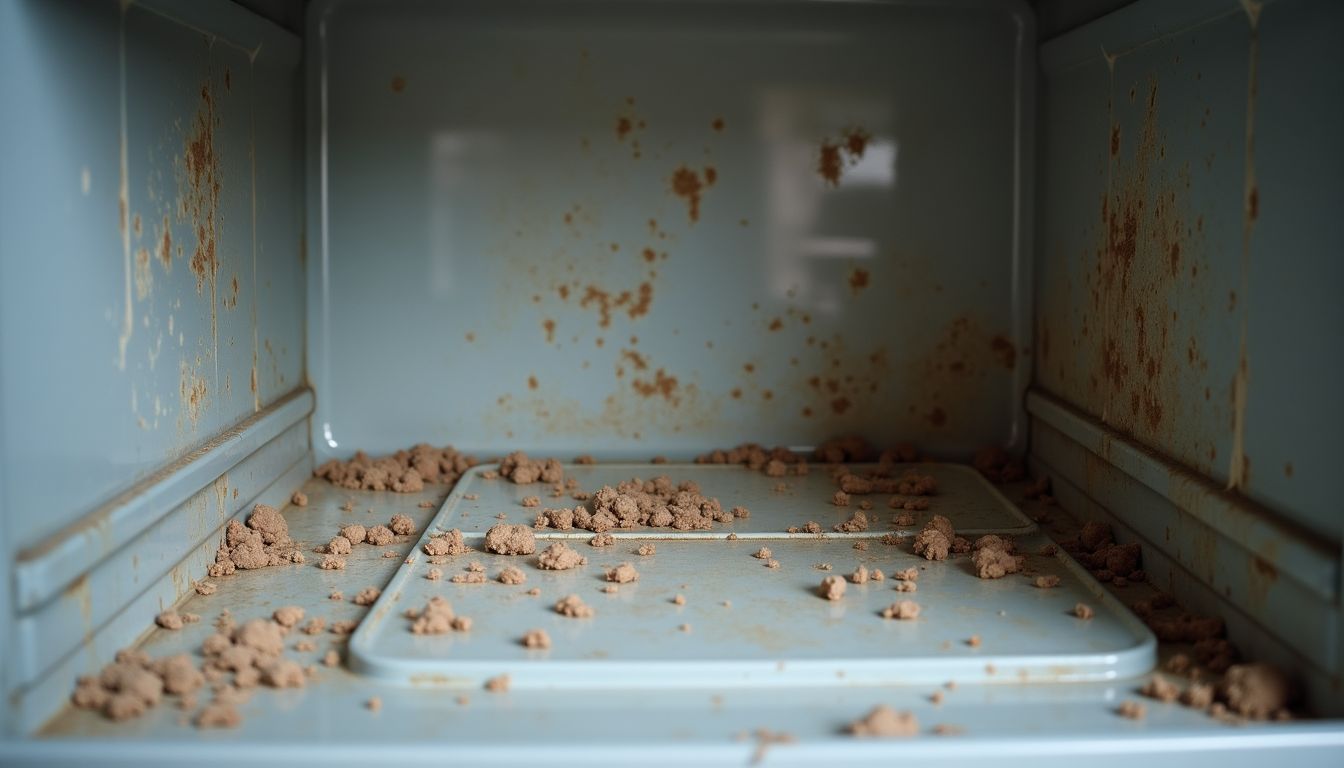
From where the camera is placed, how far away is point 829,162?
230 cm

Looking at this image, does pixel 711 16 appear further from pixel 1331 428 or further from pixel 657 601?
pixel 1331 428

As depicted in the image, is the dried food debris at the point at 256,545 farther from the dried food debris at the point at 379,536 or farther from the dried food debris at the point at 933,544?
→ the dried food debris at the point at 933,544

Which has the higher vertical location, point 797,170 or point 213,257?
point 797,170

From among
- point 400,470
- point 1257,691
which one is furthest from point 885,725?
point 400,470

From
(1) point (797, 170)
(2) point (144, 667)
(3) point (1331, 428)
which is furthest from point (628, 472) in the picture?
(3) point (1331, 428)

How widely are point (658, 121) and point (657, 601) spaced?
3.42ft

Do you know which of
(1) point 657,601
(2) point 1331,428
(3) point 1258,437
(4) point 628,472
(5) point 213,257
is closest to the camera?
(2) point 1331,428

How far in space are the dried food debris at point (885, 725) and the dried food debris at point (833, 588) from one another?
340mm

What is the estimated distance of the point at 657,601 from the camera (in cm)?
153

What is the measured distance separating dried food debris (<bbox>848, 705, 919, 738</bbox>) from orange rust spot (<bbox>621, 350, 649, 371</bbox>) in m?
1.22

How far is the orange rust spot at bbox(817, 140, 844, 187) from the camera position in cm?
229

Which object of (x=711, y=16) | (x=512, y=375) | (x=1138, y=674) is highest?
(x=711, y=16)

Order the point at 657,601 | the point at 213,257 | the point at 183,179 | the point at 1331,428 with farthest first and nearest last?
the point at 213,257, the point at 183,179, the point at 657,601, the point at 1331,428

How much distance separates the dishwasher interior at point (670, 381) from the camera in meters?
1.22
